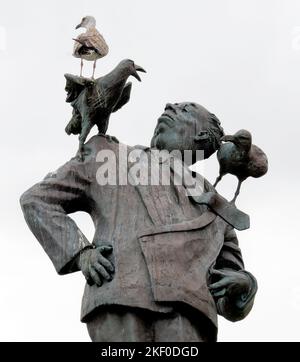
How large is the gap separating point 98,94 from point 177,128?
82cm

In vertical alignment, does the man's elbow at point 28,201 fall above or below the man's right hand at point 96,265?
above

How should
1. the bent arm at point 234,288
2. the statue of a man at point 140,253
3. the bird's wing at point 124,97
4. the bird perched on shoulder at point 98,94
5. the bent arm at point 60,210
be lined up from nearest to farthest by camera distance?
the statue of a man at point 140,253 → the bent arm at point 60,210 → the bent arm at point 234,288 → the bird perched on shoulder at point 98,94 → the bird's wing at point 124,97

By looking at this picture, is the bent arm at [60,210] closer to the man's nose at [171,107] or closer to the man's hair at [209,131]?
the man's nose at [171,107]

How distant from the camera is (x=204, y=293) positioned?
1104 centimetres

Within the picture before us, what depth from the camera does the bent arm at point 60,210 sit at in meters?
11.2

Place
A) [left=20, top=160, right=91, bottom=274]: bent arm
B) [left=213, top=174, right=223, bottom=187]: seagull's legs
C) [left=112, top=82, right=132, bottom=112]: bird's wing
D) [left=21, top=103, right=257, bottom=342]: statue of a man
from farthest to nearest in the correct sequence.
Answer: [left=213, top=174, right=223, bottom=187]: seagull's legs < [left=112, top=82, right=132, bottom=112]: bird's wing < [left=20, top=160, right=91, bottom=274]: bent arm < [left=21, top=103, right=257, bottom=342]: statue of a man

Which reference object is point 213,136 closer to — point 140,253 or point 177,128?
point 177,128

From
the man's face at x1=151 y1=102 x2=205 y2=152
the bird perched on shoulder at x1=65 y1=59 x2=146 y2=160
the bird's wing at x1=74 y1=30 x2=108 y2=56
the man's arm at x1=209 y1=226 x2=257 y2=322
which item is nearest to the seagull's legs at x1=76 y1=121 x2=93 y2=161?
the bird perched on shoulder at x1=65 y1=59 x2=146 y2=160

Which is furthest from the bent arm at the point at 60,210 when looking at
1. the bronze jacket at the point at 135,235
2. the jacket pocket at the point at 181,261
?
the jacket pocket at the point at 181,261

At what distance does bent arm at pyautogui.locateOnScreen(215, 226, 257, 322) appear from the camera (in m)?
11.3

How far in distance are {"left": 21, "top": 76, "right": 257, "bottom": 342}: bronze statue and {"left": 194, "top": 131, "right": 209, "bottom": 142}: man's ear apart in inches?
14.2

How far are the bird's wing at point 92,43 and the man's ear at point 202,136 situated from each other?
3.43 ft

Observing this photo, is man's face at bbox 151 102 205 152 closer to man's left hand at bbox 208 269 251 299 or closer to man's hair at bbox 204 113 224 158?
man's hair at bbox 204 113 224 158

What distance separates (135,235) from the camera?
437 inches
